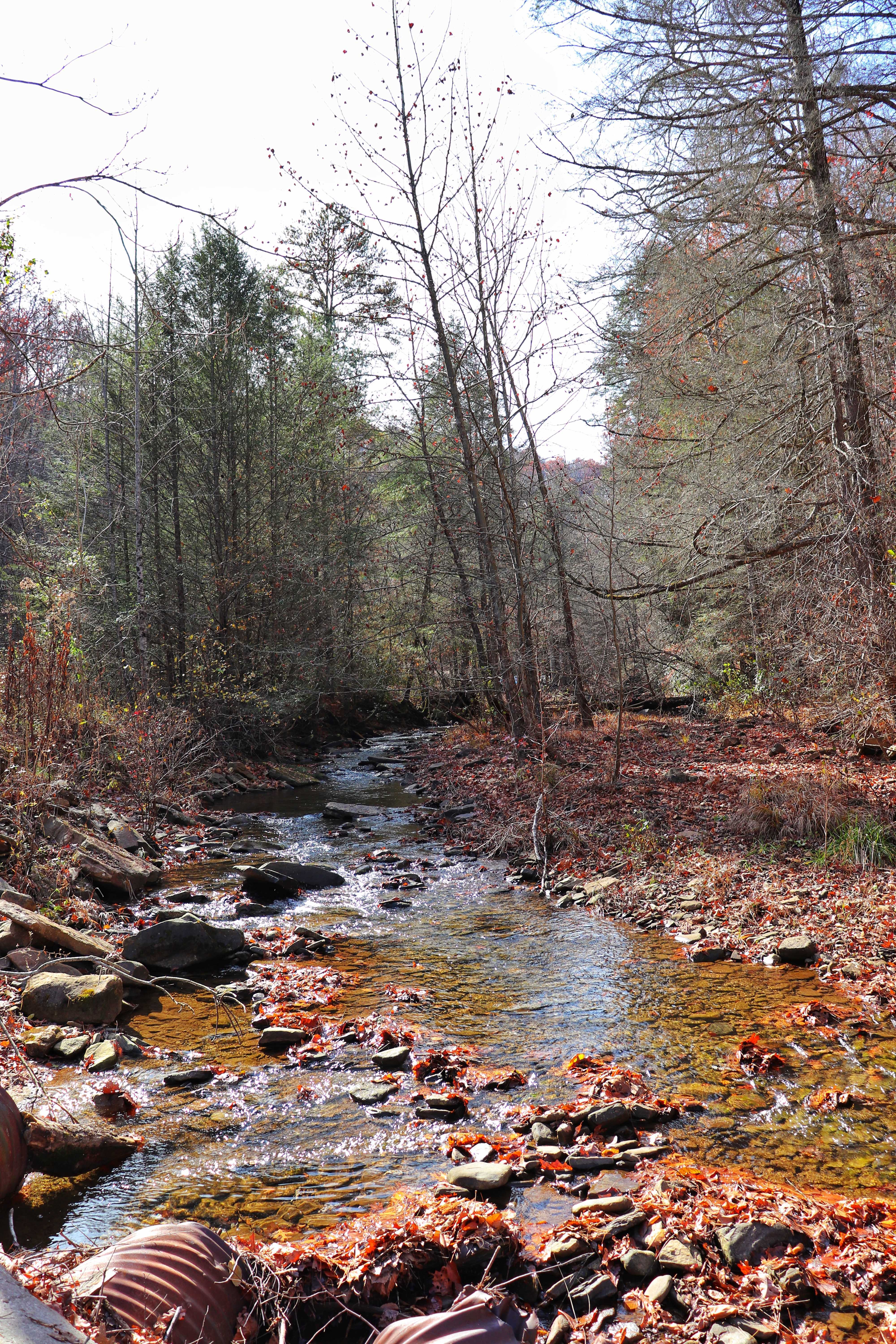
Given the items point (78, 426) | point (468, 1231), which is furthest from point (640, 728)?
point (468, 1231)

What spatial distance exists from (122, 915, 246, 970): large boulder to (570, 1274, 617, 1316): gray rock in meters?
4.12

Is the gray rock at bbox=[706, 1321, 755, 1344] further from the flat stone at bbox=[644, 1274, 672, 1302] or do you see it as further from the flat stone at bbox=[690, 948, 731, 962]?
the flat stone at bbox=[690, 948, 731, 962]

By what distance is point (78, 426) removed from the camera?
15156 mm

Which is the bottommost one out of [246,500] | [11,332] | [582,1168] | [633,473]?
[582,1168]

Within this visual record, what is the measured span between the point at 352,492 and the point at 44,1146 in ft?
55.4

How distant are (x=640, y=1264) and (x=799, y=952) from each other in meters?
3.34

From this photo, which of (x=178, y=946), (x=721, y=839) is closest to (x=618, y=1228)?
(x=178, y=946)

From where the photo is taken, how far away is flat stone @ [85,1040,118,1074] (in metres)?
4.63

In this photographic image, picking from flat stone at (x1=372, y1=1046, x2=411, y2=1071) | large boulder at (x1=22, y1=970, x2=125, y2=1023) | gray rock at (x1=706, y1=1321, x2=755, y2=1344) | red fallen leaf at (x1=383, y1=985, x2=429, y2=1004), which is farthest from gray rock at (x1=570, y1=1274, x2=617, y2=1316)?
large boulder at (x1=22, y1=970, x2=125, y2=1023)

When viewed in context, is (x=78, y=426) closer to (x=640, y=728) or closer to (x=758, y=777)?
(x=640, y=728)

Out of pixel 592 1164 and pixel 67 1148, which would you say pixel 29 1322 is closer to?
pixel 67 1148

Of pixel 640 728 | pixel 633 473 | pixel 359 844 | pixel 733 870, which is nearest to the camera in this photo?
pixel 733 870

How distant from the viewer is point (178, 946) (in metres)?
6.27

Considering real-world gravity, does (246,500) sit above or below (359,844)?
above
